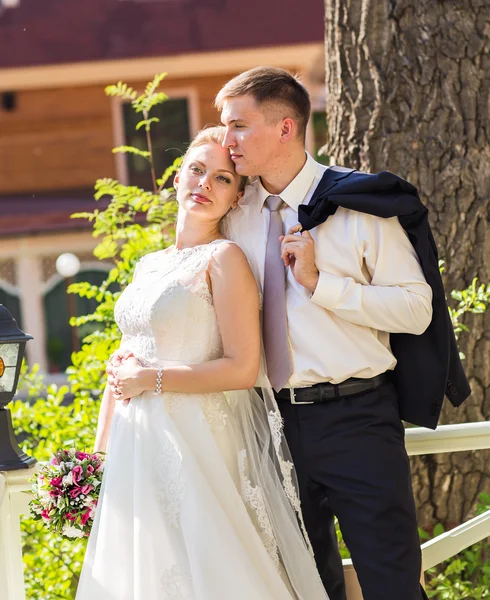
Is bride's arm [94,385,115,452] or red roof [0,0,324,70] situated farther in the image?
red roof [0,0,324,70]

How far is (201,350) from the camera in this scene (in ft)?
9.05

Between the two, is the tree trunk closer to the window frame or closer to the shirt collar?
the shirt collar

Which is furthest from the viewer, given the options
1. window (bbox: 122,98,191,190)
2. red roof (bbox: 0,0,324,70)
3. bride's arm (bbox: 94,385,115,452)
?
window (bbox: 122,98,191,190)

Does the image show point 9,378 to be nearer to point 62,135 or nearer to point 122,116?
point 122,116

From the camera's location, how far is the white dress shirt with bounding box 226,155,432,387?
8.48 feet

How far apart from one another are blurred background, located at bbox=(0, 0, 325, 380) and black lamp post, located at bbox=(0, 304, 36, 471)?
42.0ft

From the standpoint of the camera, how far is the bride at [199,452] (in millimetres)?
2582

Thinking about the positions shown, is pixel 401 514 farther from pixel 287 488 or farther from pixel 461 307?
pixel 461 307

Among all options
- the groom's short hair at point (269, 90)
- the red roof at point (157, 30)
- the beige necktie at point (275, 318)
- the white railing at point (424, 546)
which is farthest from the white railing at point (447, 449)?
the red roof at point (157, 30)

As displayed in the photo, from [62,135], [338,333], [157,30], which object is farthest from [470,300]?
[62,135]

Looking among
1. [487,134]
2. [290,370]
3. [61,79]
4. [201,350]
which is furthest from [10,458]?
[61,79]

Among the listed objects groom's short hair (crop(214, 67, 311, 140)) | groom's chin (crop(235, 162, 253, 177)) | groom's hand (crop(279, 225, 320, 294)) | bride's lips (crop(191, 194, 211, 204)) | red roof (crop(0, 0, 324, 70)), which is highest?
red roof (crop(0, 0, 324, 70))

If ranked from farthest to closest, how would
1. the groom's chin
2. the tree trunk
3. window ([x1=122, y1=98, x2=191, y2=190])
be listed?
window ([x1=122, y1=98, x2=191, y2=190])
the tree trunk
the groom's chin

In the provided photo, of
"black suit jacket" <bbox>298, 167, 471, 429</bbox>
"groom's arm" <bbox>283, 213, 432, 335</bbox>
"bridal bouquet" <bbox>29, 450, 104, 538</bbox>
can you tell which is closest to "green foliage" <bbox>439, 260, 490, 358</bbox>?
"black suit jacket" <bbox>298, 167, 471, 429</bbox>
